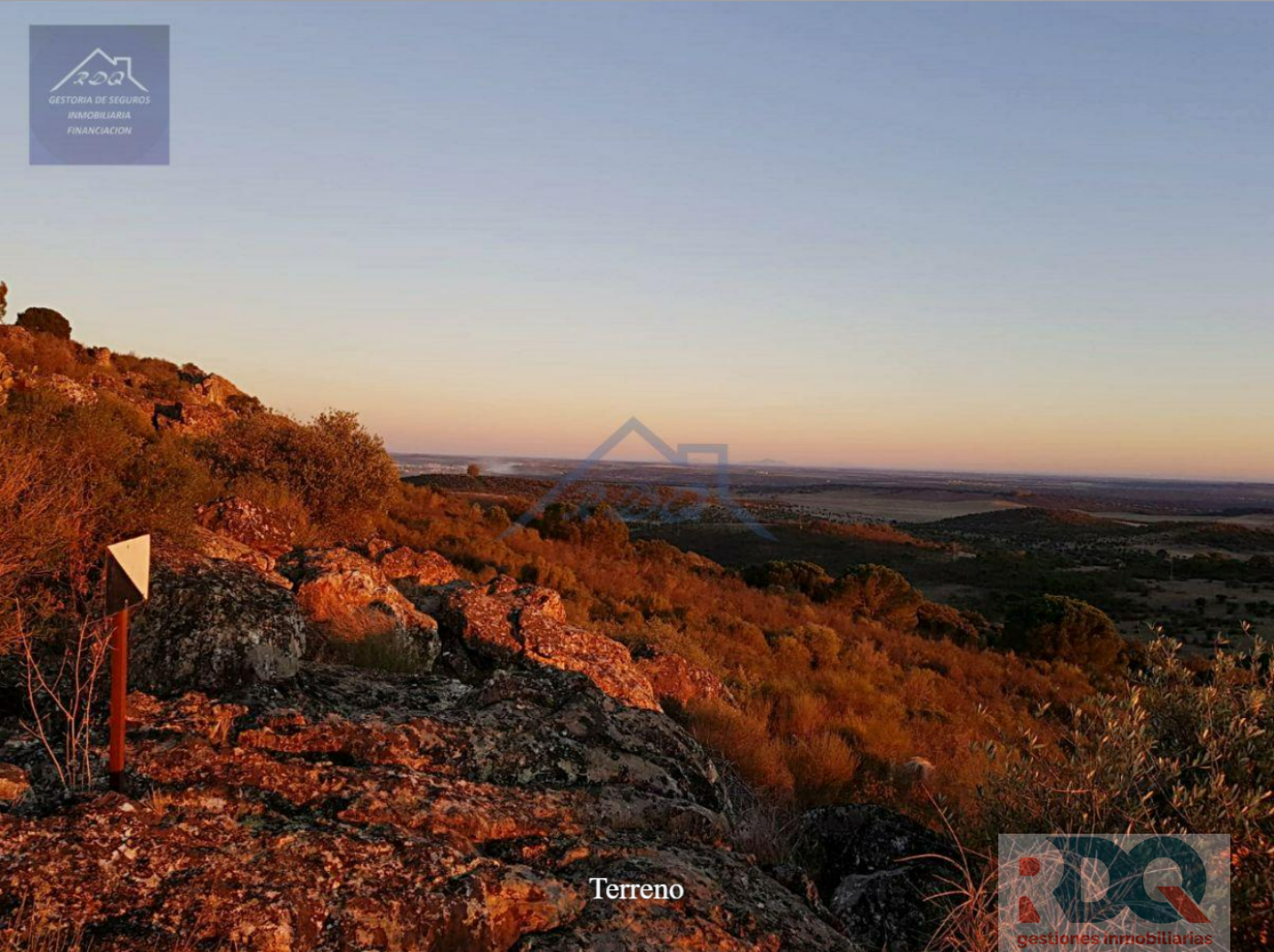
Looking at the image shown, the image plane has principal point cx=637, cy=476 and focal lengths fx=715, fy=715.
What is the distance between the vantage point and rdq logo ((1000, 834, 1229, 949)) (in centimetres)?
358

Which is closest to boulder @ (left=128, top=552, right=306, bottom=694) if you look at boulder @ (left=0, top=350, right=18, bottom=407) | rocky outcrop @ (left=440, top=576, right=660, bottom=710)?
rocky outcrop @ (left=440, top=576, right=660, bottom=710)

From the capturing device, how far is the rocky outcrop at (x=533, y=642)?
7.27 m

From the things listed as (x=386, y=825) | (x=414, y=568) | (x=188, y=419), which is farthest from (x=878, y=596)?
(x=386, y=825)

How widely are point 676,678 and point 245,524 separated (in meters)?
5.84

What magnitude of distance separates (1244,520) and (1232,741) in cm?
12511

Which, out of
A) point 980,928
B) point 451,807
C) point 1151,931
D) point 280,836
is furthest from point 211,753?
point 1151,931

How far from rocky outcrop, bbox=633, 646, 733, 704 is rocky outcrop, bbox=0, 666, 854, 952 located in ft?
11.6

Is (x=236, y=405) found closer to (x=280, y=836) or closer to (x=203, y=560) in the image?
(x=203, y=560)

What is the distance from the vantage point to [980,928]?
11.2 feet

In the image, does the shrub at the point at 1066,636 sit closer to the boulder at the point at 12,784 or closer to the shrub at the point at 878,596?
the shrub at the point at 878,596

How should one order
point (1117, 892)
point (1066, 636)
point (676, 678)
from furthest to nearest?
point (1066, 636) < point (676, 678) < point (1117, 892)

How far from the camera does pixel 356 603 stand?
738 centimetres

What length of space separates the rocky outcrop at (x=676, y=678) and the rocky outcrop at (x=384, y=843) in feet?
11.6

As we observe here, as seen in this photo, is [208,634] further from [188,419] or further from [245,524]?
[188,419]
